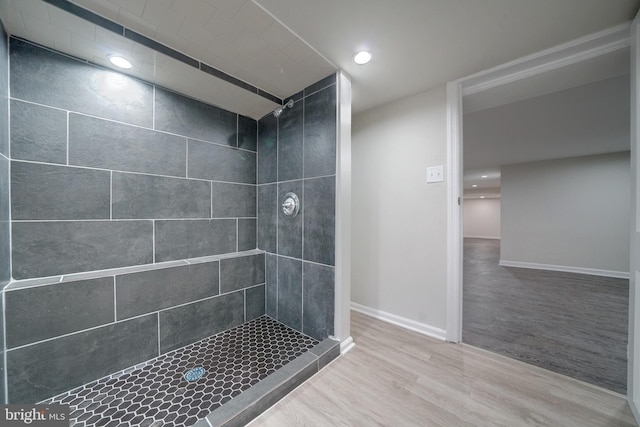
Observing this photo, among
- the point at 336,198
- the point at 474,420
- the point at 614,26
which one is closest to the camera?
the point at 474,420

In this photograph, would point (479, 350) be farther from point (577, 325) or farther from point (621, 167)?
point (621, 167)

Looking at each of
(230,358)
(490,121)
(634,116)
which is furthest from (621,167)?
(230,358)

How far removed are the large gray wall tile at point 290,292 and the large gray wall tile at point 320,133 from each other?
814 millimetres

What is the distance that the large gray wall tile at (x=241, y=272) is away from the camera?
6.06 feet

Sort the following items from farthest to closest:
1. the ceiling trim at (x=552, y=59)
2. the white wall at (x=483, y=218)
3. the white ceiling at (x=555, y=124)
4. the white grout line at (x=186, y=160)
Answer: the white wall at (x=483, y=218), the white ceiling at (x=555, y=124), the white grout line at (x=186, y=160), the ceiling trim at (x=552, y=59)

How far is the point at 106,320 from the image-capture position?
1295 millimetres

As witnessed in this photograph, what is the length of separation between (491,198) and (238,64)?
1128cm

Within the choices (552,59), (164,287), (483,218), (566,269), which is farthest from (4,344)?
(483,218)

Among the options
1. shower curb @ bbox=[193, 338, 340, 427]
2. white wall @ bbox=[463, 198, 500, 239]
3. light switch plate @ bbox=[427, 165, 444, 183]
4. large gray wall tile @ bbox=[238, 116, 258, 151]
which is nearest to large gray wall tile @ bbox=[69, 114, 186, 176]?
large gray wall tile @ bbox=[238, 116, 258, 151]

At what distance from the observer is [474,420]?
3.50 feet

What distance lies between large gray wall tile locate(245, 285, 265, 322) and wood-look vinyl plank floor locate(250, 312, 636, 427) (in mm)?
903

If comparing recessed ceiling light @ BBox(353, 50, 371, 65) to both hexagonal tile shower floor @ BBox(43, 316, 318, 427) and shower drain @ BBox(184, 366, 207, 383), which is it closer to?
hexagonal tile shower floor @ BBox(43, 316, 318, 427)

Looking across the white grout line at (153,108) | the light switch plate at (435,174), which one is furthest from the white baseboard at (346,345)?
the white grout line at (153,108)

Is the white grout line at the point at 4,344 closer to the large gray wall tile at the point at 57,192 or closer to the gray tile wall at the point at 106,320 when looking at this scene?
the gray tile wall at the point at 106,320
